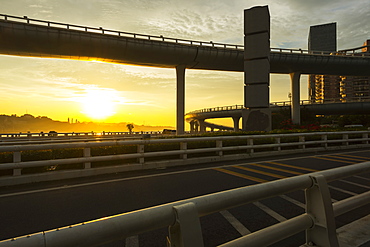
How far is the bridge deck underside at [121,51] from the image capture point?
3027 centimetres

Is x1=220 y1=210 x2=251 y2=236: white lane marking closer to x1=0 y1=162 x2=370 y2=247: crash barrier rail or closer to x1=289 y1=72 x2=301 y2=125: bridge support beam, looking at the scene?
x1=0 y1=162 x2=370 y2=247: crash barrier rail

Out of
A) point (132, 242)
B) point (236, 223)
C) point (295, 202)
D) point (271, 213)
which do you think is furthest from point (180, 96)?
point (132, 242)

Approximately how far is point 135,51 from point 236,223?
33962mm

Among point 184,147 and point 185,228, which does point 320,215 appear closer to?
point 185,228

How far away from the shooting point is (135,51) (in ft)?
118

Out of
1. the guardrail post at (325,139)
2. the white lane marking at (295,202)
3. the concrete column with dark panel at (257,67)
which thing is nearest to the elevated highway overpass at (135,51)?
the concrete column with dark panel at (257,67)

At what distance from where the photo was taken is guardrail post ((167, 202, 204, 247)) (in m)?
2.24

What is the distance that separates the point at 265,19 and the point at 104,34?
771 inches

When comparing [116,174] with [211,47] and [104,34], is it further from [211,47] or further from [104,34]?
[211,47]

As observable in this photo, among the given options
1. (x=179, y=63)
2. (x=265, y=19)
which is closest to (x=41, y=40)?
(x=179, y=63)

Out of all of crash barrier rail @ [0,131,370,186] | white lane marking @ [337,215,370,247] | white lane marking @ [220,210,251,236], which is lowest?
white lane marking @ [220,210,251,236]

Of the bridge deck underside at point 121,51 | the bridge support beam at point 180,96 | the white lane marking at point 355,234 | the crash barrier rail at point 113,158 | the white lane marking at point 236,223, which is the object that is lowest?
the white lane marking at point 236,223

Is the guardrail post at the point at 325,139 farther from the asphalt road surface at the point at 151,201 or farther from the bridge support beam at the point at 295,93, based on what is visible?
the bridge support beam at the point at 295,93

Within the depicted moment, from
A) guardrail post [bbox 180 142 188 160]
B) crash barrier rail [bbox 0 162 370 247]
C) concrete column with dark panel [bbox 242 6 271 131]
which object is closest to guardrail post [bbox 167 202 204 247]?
crash barrier rail [bbox 0 162 370 247]
